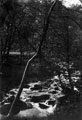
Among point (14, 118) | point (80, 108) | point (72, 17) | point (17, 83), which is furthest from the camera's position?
point (17, 83)

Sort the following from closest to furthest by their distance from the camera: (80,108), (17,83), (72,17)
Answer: (80,108) → (72,17) → (17,83)

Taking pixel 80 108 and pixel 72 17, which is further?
pixel 72 17

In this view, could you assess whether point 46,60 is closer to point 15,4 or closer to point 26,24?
point 26,24

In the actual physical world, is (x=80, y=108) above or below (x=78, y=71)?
below

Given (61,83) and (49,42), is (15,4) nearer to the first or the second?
(49,42)

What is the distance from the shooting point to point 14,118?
6.70 m

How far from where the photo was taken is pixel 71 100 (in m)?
7.70

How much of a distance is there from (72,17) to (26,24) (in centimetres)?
137

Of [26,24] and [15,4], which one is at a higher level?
[15,4]

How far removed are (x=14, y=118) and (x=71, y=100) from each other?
1852 mm

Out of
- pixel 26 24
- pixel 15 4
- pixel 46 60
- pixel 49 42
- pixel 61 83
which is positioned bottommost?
pixel 61 83

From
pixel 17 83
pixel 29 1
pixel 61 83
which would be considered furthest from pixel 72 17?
pixel 17 83

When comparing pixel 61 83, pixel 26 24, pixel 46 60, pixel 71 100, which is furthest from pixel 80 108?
pixel 26 24

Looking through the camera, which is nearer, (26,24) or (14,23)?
(14,23)
